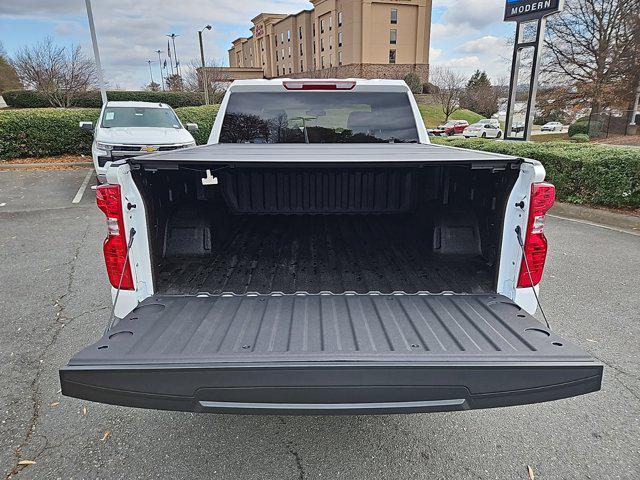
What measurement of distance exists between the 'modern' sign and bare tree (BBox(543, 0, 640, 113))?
50.0 ft

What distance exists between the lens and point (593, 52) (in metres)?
24.5

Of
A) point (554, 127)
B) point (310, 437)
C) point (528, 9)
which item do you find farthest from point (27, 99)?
point (554, 127)

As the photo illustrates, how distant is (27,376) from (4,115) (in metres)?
13.5

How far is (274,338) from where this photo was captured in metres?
1.83

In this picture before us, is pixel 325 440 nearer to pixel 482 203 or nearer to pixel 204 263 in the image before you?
pixel 204 263

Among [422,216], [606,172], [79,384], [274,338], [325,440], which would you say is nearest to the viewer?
[79,384]

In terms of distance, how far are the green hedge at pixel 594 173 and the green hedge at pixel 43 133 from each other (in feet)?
43.8

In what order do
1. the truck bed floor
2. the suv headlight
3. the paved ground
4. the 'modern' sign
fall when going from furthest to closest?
the 'modern' sign → the suv headlight → the truck bed floor → the paved ground

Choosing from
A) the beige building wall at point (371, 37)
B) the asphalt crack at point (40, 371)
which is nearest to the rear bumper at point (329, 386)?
the asphalt crack at point (40, 371)

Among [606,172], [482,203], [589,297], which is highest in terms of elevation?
[482,203]

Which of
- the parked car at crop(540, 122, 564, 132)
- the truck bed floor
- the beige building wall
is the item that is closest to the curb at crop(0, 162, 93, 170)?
the truck bed floor

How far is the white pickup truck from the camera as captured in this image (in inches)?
63.2

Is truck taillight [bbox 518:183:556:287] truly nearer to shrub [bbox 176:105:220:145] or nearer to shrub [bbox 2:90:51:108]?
shrub [bbox 176:105:220:145]

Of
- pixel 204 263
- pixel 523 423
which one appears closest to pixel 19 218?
pixel 204 263
